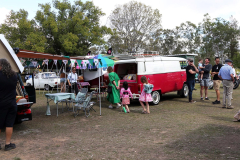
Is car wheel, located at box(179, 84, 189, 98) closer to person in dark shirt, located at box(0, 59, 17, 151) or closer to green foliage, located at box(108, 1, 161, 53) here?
person in dark shirt, located at box(0, 59, 17, 151)

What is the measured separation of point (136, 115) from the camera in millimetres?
7902

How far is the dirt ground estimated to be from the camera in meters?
4.23

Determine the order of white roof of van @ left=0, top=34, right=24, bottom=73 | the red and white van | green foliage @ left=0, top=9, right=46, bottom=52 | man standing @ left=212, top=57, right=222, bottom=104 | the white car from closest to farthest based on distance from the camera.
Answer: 1. white roof of van @ left=0, top=34, right=24, bottom=73
2. the red and white van
3. man standing @ left=212, top=57, right=222, bottom=104
4. the white car
5. green foliage @ left=0, top=9, right=46, bottom=52

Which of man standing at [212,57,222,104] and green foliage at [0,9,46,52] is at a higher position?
green foliage at [0,9,46,52]

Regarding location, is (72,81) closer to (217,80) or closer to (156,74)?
(156,74)

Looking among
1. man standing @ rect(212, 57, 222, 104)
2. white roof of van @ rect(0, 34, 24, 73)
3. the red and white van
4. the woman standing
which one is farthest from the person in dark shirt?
man standing @ rect(212, 57, 222, 104)

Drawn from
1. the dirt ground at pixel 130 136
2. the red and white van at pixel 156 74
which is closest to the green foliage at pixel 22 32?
the red and white van at pixel 156 74

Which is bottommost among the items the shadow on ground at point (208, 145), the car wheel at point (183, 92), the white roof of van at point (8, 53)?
the shadow on ground at point (208, 145)

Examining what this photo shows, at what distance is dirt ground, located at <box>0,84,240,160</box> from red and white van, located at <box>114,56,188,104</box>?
5.70 ft

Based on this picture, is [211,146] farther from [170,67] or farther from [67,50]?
[67,50]

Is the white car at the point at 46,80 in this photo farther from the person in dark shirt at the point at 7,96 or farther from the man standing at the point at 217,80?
the person in dark shirt at the point at 7,96

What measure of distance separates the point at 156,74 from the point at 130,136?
4.78 metres

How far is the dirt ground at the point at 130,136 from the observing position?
423 cm

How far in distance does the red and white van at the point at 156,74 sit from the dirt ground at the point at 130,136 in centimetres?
174
